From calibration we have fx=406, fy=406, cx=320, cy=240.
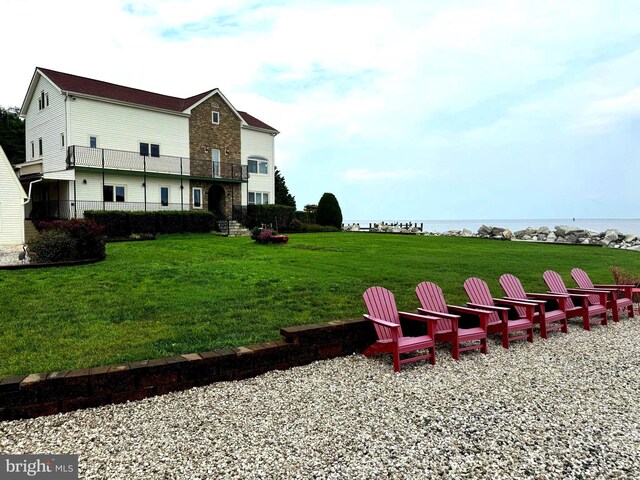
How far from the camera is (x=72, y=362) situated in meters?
4.24

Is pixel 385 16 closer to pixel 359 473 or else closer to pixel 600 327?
pixel 600 327

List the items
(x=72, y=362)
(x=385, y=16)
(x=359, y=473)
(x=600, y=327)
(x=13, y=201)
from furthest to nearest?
(x=13, y=201) → (x=385, y=16) → (x=600, y=327) → (x=72, y=362) → (x=359, y=473)

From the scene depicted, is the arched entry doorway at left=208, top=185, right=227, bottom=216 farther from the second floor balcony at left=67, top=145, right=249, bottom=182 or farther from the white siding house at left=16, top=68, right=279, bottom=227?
the second floor balcony at left=67, top=145, right=249, bottom=182

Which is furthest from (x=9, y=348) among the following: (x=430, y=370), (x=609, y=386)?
(x=609, y=386)

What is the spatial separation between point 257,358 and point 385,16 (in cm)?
1030

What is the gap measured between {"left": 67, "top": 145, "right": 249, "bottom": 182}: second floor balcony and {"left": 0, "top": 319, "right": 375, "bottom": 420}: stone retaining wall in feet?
77.4

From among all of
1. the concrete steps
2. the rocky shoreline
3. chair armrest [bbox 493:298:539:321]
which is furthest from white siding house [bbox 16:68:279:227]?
chair armrest [bbox 493:298:539:321]

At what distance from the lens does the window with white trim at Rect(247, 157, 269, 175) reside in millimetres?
33531

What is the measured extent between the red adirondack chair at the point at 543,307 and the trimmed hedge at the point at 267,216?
24.2 metres

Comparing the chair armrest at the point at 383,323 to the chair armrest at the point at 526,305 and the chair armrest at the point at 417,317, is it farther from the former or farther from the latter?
the chair armrest at the point at 526,305

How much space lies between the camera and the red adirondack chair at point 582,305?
715 cm

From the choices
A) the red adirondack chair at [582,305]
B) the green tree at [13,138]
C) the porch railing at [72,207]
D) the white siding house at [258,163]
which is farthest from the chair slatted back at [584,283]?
the green tree at [13,138]

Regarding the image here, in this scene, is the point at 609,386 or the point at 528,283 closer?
the point at 609,386

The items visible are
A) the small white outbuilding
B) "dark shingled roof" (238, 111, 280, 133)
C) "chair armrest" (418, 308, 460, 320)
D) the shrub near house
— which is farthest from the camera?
"dark shingled roof" (238, 111, 280, 133)
